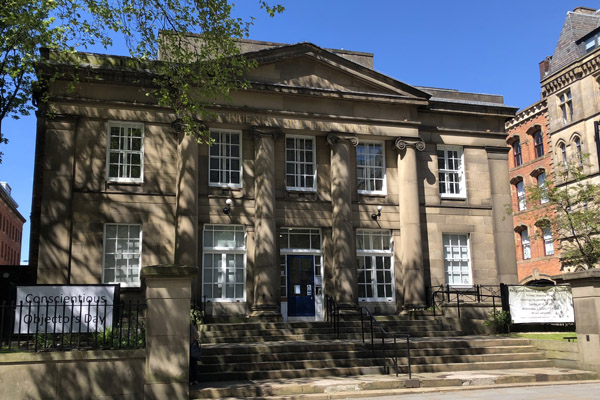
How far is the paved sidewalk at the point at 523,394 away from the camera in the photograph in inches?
455

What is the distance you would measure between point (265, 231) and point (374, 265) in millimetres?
4569

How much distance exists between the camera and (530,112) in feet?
149

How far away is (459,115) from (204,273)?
12341 mm

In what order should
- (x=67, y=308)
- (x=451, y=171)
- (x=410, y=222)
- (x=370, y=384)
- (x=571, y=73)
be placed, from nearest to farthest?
(x=370, y=384), (x=67, y=308), (x=410, y=222), (x=451, y=171), (x=571, y=73)

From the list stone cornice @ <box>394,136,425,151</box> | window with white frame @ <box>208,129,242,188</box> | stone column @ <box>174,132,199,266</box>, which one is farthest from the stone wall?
stone cornice @ <box>394,136,425,151</box>

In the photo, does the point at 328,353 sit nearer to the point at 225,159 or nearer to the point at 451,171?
the point at 225,159

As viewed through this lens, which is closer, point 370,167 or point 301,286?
point 301,286

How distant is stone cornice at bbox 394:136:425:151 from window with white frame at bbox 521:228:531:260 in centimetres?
2484

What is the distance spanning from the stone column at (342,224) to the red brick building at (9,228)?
2165 inches

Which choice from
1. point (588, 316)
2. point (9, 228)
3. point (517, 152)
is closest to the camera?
point (588, 316)

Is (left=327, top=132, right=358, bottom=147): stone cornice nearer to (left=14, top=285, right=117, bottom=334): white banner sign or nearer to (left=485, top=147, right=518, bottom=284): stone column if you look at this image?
(left=485, top=147, right=518, bottom=284): stone column

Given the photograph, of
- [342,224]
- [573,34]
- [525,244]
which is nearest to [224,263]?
[342,224]

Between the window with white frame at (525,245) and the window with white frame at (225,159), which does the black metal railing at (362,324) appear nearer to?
the window with white frame at (225,159)

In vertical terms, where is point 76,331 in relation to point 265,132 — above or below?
below
